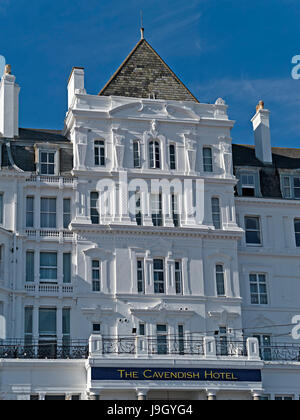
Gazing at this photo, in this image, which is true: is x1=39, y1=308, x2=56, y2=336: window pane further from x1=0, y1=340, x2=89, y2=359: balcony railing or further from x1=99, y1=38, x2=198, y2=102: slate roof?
x1=99, y1=38, x2=198, y2=102: slate roof

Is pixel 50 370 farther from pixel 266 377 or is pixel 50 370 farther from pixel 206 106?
pixel 206 106

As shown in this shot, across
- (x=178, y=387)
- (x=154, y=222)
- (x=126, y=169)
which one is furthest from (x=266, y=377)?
(x=126, y=169)

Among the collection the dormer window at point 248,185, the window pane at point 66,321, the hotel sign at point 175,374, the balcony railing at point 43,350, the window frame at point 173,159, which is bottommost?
the hotel sign at point 175,374

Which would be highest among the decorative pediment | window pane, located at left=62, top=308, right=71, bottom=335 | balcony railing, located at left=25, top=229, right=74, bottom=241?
the decorative pediment

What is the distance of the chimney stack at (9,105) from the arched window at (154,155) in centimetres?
880

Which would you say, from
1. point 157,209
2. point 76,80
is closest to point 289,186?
point 157,209

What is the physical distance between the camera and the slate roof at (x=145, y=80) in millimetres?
51281

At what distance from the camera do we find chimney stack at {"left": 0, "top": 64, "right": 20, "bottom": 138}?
1996 inches

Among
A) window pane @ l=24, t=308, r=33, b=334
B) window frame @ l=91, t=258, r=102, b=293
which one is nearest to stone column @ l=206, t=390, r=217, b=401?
window frame @ l=91, t=258, r=102, b=293

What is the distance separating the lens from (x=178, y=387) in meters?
41.7

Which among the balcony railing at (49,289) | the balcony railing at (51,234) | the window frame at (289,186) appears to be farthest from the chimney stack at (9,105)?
the window frame at (289,186)

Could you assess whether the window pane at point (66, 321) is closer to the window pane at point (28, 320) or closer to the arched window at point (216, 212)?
the window pane at point (28, 320)

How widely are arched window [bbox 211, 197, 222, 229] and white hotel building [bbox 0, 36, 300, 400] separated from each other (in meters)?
0.09

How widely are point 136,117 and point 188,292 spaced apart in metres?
11.5
